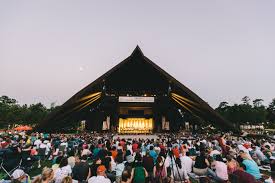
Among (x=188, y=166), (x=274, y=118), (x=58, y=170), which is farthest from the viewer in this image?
(x=274, y=118)

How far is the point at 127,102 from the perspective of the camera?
90.5ft

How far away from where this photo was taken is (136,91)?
89.9 feet

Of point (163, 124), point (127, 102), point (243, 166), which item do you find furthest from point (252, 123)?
point (243, 166)

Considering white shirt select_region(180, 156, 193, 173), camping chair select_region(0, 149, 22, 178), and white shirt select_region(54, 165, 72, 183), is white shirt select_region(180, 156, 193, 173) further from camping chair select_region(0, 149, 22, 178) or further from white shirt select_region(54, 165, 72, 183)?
camping chair select_region(0, 149, 22, 178)

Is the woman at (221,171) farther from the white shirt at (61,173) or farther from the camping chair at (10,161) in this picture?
the camping chair at (10,161)

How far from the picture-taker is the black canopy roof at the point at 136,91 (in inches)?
837

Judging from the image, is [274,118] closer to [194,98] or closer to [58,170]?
[194,98]

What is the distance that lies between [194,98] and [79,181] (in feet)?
57.5

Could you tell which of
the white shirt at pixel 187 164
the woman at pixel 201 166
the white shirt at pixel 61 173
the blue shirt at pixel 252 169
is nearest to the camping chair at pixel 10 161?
the white shirt at pixel 61 173

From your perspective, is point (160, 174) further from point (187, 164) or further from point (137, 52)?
point (137, 52)

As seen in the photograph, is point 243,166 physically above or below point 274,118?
below

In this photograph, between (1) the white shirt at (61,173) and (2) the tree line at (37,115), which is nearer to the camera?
(1) the white shirt at (61,173)

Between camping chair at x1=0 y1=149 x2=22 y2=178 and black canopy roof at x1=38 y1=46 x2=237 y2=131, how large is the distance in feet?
39.6

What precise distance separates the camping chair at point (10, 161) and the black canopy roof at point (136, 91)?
1208 cm
